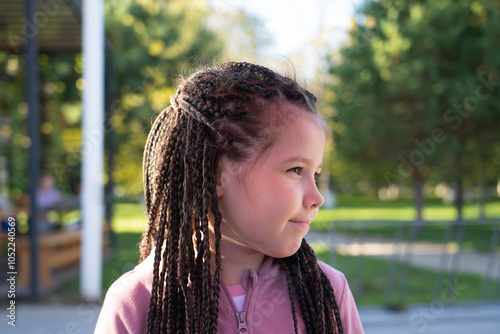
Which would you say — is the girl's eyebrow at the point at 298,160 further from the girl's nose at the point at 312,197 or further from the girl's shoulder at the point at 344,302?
the girl's shoulder at the point at 344,302

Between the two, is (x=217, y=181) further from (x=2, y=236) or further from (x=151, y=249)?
(x=2, y=236)

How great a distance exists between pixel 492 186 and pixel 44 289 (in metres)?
→ 36.9

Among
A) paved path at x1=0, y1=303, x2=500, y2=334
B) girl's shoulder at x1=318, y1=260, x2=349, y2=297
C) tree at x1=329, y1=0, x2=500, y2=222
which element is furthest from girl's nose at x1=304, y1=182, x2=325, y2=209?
tree at x1=329, y1=0, x2=500, y2=222

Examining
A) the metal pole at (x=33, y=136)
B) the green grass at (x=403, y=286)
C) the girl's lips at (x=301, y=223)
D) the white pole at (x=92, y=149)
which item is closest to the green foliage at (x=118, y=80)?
the metal pole at (x=33, y=136)

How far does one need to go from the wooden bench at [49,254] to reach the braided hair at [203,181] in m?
5.31

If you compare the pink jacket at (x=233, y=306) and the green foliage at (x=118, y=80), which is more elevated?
the green foliage at (x=118, y=80)

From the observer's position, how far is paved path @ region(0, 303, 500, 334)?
190 inches

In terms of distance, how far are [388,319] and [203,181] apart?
4445 millimetres

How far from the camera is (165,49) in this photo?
15.3 metres

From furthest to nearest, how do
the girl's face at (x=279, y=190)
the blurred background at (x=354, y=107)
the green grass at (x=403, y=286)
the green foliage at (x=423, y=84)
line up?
the green foliage at (x=423, y=84) < the blurred background at (x=354, y=107) < the green grass at (x=403, y=286) < the girl's face at (x=279, y=190)

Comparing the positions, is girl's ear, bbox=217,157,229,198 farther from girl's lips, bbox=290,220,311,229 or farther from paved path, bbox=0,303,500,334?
paved path, bbox=0,303,500,334

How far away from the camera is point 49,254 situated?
663cm

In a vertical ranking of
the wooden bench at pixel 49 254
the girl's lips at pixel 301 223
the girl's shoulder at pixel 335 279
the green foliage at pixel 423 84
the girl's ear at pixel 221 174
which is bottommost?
the wooden bench at pixel 49 254

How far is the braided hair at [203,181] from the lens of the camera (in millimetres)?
1271
